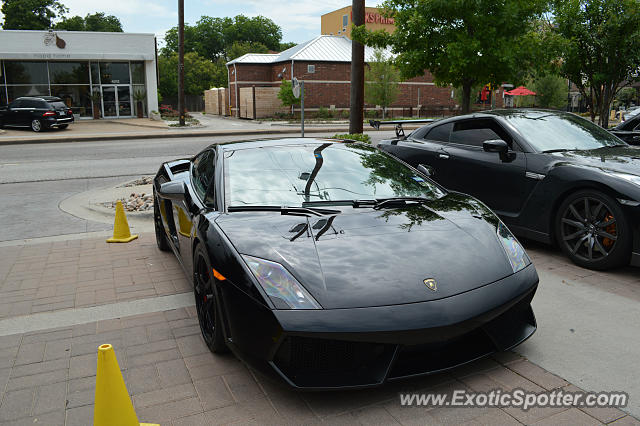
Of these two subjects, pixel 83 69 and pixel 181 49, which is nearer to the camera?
pixel 181 49

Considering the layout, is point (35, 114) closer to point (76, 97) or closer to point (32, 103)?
point (32, 103)

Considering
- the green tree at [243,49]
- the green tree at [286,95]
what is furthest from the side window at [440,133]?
the green tree at [243,49]

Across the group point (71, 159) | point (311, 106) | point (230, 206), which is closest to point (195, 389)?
point (230, 206)

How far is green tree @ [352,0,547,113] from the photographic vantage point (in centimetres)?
1095

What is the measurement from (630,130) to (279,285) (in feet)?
26.2

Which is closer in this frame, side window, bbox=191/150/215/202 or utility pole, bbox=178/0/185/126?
side window, bbox=191/150/215/202

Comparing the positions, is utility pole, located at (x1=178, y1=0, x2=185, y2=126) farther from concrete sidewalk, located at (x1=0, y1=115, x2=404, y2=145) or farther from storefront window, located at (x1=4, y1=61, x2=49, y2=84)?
storefront window, located at (x1=4, y1=61, x2=49, y2=84)

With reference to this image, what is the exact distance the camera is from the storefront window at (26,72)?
109 ft

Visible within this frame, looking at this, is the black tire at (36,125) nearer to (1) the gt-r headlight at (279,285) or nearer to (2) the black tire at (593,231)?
(2) the black tire at (593,231)

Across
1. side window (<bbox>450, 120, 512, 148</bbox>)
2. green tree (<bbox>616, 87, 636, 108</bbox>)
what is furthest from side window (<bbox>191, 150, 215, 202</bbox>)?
green tree (<bbox>616, 87, 636, 108</bbox>)

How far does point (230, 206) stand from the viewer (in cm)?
361

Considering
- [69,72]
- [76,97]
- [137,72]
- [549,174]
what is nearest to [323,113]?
[137,72]

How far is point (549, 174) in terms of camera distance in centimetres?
530

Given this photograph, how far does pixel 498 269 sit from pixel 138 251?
4.24 metres
